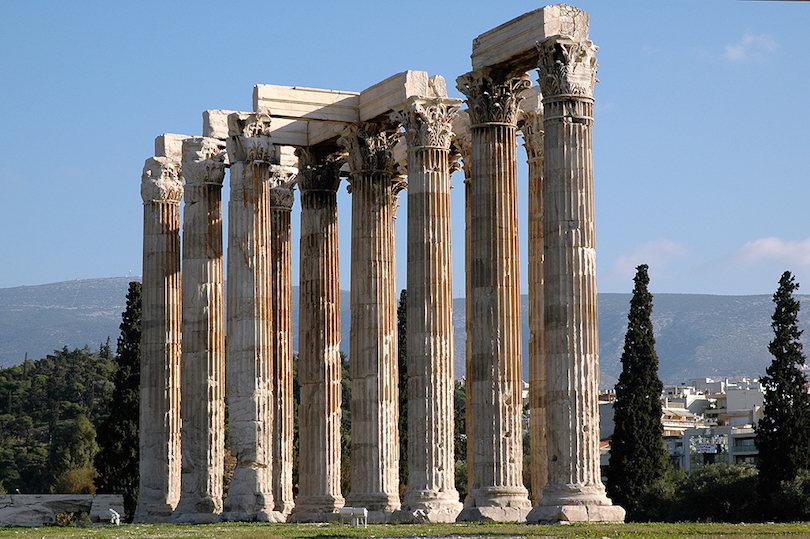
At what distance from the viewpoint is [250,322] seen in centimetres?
4816

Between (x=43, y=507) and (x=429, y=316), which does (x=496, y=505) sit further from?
(x=43, y=507)

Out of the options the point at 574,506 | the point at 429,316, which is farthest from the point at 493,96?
the point at 574,506

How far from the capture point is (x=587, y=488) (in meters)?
35.9

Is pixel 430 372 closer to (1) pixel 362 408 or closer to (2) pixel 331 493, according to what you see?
(1) pixel 362 408

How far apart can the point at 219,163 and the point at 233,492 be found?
1337 cm

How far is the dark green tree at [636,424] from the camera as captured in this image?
2763 inches

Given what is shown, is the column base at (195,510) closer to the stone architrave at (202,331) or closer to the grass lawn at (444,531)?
the stone architrave at (202,331)

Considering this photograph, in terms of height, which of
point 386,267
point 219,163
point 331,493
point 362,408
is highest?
point 219,163

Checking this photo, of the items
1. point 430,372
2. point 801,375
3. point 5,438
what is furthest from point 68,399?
point 430,372

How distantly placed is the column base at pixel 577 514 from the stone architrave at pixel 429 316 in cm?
742

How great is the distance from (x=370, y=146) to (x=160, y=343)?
1337 cm

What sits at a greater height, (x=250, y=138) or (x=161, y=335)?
(x=250, y=138)

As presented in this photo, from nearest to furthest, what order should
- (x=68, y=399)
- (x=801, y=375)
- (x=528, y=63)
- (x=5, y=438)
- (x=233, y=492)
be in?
1. (x=528, y=63)
2. (x=233, y=492)
3. (x=801, y=375)
4. (x=5, y=438)
5. (x=68, y=399)

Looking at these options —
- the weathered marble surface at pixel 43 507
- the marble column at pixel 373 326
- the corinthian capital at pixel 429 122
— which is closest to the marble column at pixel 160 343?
the weathered marble surface at pixel 43 507
